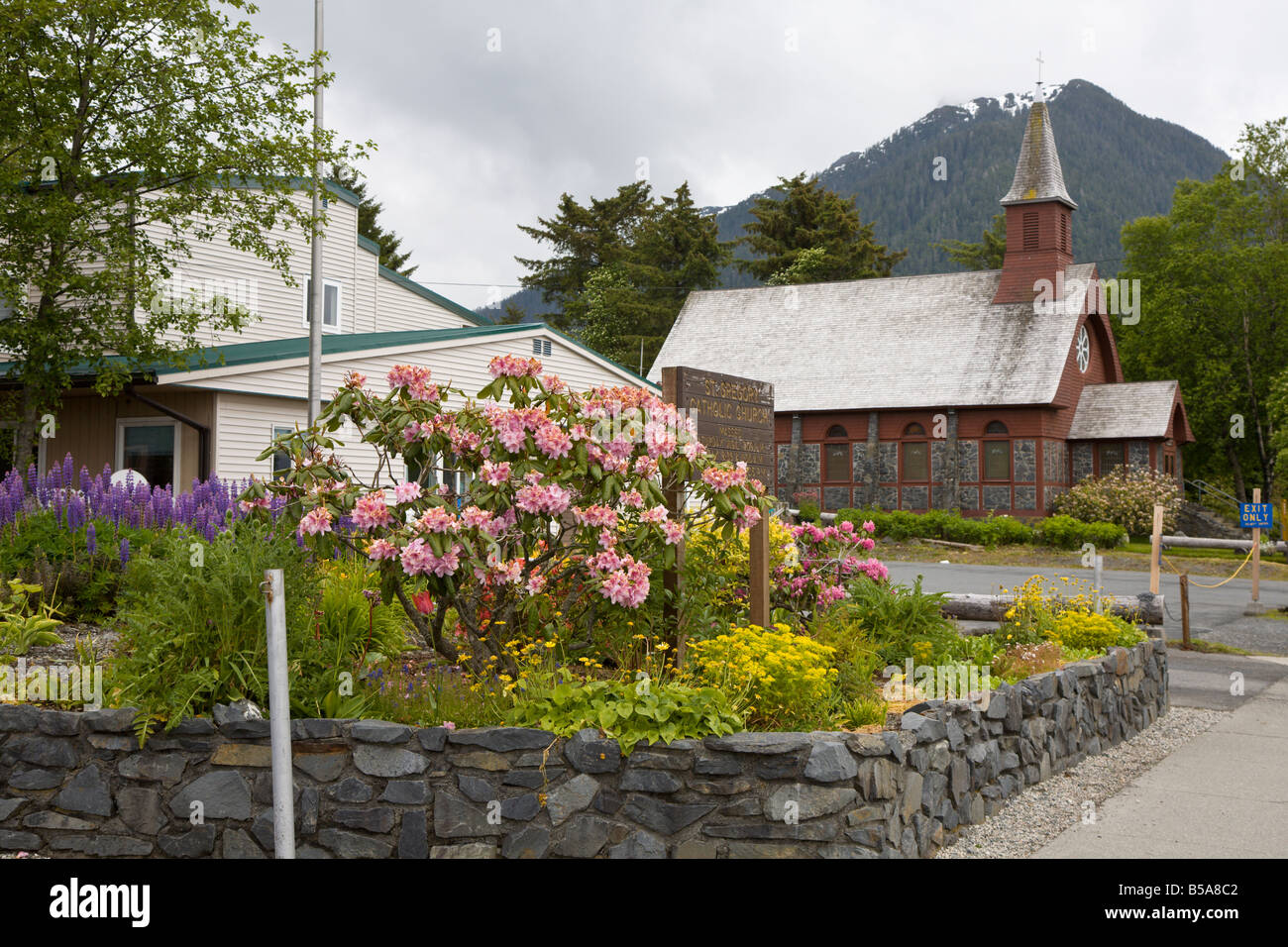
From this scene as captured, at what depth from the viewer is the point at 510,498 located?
6.09 metres

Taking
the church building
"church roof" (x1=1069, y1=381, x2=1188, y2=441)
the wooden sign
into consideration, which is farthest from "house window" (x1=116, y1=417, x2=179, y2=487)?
"church roof" (x1=1069, y1=381, x2=1188, y2=441)

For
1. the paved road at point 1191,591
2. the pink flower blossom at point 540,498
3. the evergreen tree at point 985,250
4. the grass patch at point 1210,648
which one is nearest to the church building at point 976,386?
the paved road at point 1191,591

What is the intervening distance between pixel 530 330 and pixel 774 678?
15855 millimetres

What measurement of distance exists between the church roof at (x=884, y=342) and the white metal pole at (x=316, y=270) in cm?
1616

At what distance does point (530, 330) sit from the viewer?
21016 mm

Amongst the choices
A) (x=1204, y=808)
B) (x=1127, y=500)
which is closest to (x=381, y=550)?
(x=1204, y=808)

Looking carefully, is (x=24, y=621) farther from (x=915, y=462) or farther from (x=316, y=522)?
(x=915, y=462)

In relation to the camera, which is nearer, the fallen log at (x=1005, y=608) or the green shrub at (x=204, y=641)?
the green shrub at (x=204, y=641)

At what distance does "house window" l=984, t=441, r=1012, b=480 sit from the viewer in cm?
3291

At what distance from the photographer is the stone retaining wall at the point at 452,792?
527 centimetres

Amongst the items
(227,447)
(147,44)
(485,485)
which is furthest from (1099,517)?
(485,485)

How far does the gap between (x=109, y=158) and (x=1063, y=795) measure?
16.2 metres

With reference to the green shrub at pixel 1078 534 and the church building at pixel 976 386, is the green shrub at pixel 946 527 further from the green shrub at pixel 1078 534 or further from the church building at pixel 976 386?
the church building at pixel 976 386

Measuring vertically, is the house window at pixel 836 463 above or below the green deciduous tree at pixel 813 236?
below
